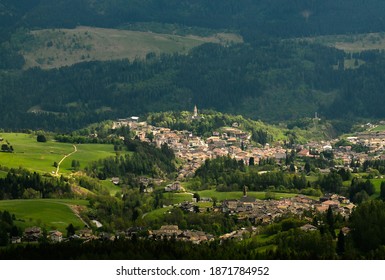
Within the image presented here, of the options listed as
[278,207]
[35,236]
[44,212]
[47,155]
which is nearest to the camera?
[35,236]

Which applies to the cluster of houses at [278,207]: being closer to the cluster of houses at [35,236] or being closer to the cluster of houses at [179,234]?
the cluster of houses at [179,234]

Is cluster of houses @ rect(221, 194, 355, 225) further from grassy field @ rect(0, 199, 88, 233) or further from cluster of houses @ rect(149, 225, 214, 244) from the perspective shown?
grassy field @ rect(0, 199, 88, 233)

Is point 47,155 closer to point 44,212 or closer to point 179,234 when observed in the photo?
point 44,212

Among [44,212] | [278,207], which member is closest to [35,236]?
[44,212]

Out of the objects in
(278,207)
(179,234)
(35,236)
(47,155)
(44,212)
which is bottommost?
(47,155)

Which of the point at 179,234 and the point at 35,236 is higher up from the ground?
the point at 35,236

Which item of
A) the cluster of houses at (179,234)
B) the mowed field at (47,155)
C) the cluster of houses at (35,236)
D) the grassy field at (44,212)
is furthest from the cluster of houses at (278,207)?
the mowed field at (47,155)

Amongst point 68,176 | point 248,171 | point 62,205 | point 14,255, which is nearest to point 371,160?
point 248,171
